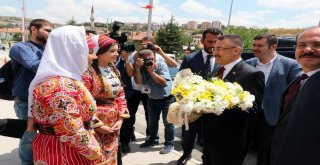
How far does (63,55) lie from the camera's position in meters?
2.02

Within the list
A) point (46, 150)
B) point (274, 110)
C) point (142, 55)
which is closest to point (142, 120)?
point (142, 55)

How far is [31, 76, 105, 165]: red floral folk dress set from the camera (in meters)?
1.88

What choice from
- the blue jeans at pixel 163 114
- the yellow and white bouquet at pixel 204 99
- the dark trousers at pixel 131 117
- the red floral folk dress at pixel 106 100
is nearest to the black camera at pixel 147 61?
the blue jeans at pixel 163 114

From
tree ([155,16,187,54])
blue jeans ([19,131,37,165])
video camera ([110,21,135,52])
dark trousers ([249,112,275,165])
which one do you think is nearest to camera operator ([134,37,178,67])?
video camera ([110,21,135,52])

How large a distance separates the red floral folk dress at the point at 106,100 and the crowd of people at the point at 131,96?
0.4 inches

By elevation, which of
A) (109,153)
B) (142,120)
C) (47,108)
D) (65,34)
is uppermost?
(65,34)

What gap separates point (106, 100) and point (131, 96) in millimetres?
1796

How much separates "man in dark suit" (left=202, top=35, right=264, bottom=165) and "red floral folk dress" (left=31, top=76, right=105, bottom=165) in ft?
3.63

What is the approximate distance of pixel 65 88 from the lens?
1.90m

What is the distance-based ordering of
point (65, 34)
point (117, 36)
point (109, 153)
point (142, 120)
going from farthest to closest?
1. point (142, 120)
2. point (117, 36)
3. point (109, 153)
4. point (65, 34)

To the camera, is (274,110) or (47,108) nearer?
(47,108)

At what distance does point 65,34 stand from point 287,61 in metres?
3.10

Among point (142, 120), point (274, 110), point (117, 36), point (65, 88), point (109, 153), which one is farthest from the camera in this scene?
point (142, 120)

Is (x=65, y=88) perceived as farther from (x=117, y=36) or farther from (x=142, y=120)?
(x=142, y=120)
